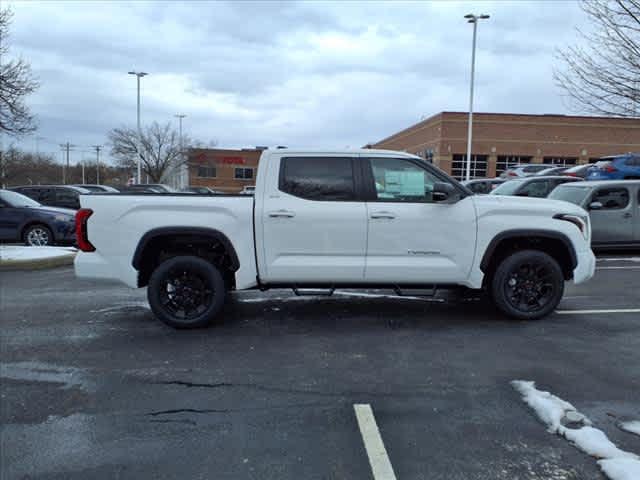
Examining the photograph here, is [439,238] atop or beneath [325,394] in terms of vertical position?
atop

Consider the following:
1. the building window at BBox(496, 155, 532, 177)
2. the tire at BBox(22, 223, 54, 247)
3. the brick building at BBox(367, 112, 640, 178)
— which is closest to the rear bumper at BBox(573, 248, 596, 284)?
the tire at BBox(22, 223, 54, 247)

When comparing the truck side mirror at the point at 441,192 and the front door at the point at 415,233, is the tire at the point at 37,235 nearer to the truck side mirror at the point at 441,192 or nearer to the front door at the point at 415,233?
Result: the front door at the point at 415,233

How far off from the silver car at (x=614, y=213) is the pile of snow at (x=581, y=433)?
744cm

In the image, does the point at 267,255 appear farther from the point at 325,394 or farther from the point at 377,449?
the point at 377,449

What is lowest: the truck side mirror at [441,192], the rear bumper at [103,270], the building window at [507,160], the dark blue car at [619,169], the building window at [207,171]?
the rear bumper at [103,270]

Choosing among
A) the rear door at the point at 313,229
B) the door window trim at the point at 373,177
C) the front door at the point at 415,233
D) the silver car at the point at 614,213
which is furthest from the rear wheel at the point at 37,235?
the silver car at the point at 614,213

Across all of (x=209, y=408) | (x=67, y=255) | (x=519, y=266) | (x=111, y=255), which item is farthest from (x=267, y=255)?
(x=67, y=255)

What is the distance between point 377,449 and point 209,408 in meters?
1.30

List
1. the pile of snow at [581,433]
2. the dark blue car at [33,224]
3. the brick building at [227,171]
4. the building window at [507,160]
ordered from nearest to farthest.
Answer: the pile of snow at [581,433]
the dark blue car at [33,224]
the building window at [507,160]
the brick building at [227,171]

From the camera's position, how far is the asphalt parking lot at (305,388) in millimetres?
2830

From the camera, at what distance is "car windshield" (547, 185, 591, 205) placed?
1002 centimetres

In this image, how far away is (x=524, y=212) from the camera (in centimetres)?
540

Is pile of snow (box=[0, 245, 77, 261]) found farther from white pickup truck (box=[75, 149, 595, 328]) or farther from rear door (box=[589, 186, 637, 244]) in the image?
rear door (box=[589, 186, 637, 244])

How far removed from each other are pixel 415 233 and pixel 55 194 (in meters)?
15.3
